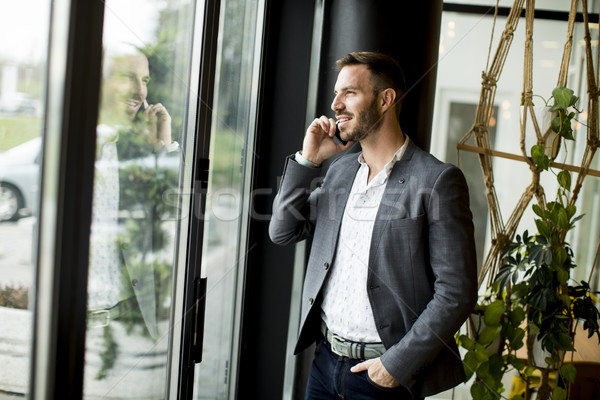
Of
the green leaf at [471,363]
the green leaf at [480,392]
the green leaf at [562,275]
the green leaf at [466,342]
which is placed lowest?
the green leaf at [480,392]

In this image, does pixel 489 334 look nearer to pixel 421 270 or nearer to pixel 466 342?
pixel 466 342

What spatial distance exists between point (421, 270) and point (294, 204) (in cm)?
47

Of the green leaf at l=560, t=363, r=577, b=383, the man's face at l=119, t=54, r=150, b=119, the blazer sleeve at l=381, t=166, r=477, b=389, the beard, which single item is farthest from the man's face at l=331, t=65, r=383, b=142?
the green leaf at l=560, t=363, r=577, b=383

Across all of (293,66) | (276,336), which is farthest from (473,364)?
(293,66)

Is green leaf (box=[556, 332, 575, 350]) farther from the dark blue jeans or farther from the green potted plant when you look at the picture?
the dark blue jeans

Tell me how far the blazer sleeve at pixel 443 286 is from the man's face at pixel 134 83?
32.1 inches

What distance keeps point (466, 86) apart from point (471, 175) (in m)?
0.61

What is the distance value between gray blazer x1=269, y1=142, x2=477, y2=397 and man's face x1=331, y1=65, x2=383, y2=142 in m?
0.15

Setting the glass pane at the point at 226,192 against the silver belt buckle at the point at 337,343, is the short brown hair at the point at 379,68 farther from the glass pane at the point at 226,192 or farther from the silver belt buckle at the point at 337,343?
the silver belt buckle at the point at 337,343

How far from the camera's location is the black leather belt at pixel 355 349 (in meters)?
1.55

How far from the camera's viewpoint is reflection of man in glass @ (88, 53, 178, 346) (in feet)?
3.87

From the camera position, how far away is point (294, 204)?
1.75 m

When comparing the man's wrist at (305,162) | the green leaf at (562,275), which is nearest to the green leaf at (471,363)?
the green leaf at (562,275)

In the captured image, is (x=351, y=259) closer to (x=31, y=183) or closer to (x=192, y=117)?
(x=192, y=117)
